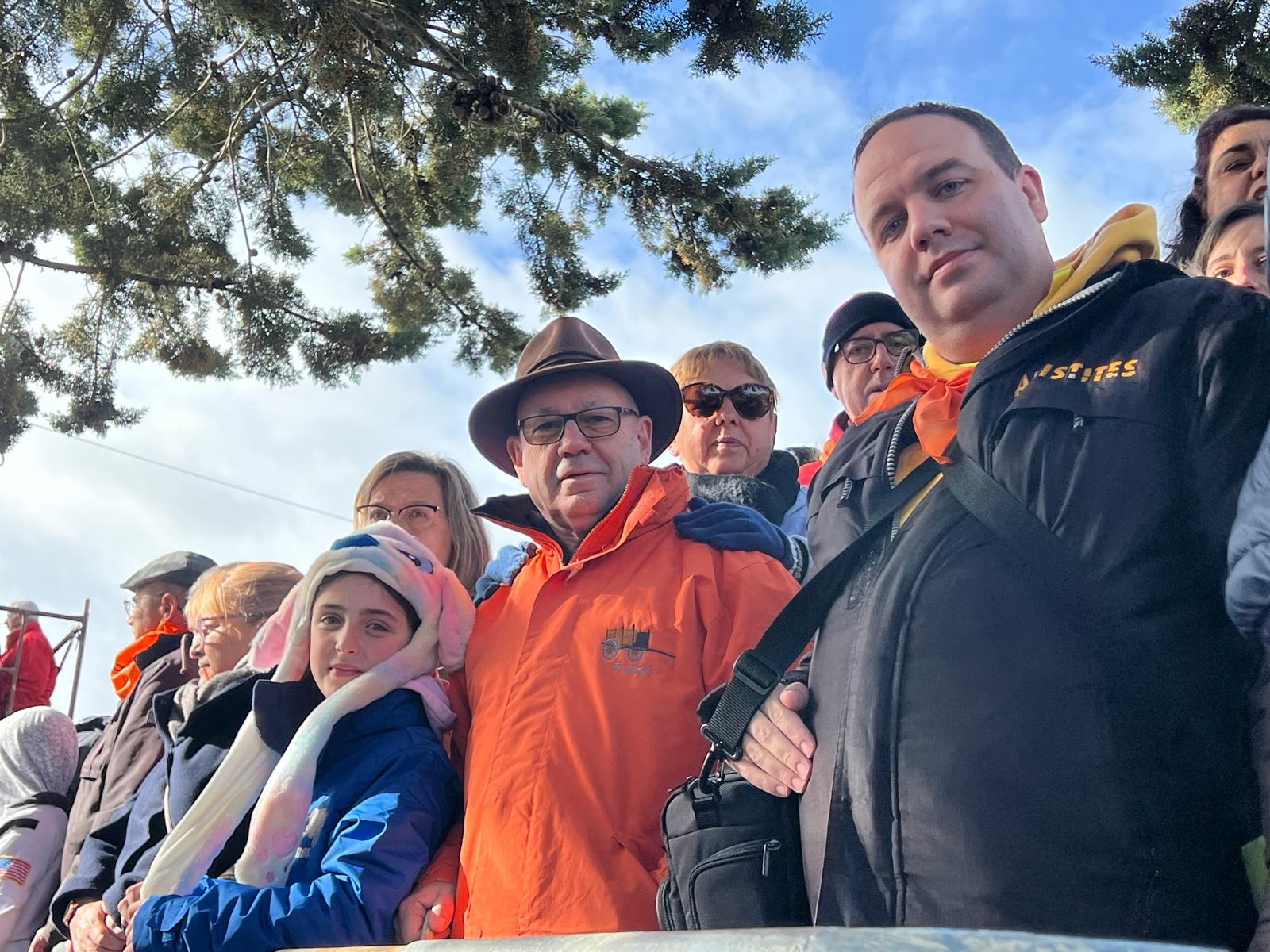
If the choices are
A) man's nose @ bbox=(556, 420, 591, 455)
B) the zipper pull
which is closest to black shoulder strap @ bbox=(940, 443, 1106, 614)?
the zipper pull

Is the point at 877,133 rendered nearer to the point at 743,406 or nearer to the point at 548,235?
the point at 743,406

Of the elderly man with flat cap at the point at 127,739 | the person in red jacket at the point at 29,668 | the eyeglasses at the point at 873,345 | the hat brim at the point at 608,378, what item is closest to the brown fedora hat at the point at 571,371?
the hat brim at the point at 608,378

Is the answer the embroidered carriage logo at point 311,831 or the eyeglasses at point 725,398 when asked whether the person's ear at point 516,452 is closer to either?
the eyeglasses at point 725,398

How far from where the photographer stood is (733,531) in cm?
238

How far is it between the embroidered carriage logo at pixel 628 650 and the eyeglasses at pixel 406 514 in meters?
1.28

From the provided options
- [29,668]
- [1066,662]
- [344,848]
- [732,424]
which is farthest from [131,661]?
[29,668]

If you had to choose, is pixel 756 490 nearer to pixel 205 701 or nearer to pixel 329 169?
pixel 205 701

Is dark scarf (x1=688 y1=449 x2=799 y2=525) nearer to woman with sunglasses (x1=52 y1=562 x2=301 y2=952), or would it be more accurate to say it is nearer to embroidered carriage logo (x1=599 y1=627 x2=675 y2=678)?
embroidered carriage logo (x1=599 y1=627 x2=675 y2=678)

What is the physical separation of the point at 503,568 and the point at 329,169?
3.53m

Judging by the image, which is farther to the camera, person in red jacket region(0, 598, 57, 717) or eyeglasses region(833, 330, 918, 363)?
person in red jacket region(0, 598, 57, 717)

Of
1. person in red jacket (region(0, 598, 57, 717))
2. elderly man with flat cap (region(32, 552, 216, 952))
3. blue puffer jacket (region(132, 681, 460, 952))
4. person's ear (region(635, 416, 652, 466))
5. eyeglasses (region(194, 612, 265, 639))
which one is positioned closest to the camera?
blue puffer jacket (region(132, 681, 460, 952))

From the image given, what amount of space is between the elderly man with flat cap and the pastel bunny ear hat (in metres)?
0.38

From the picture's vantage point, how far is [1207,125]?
2777 millimetres

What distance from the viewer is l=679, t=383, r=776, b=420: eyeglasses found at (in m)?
3.43
